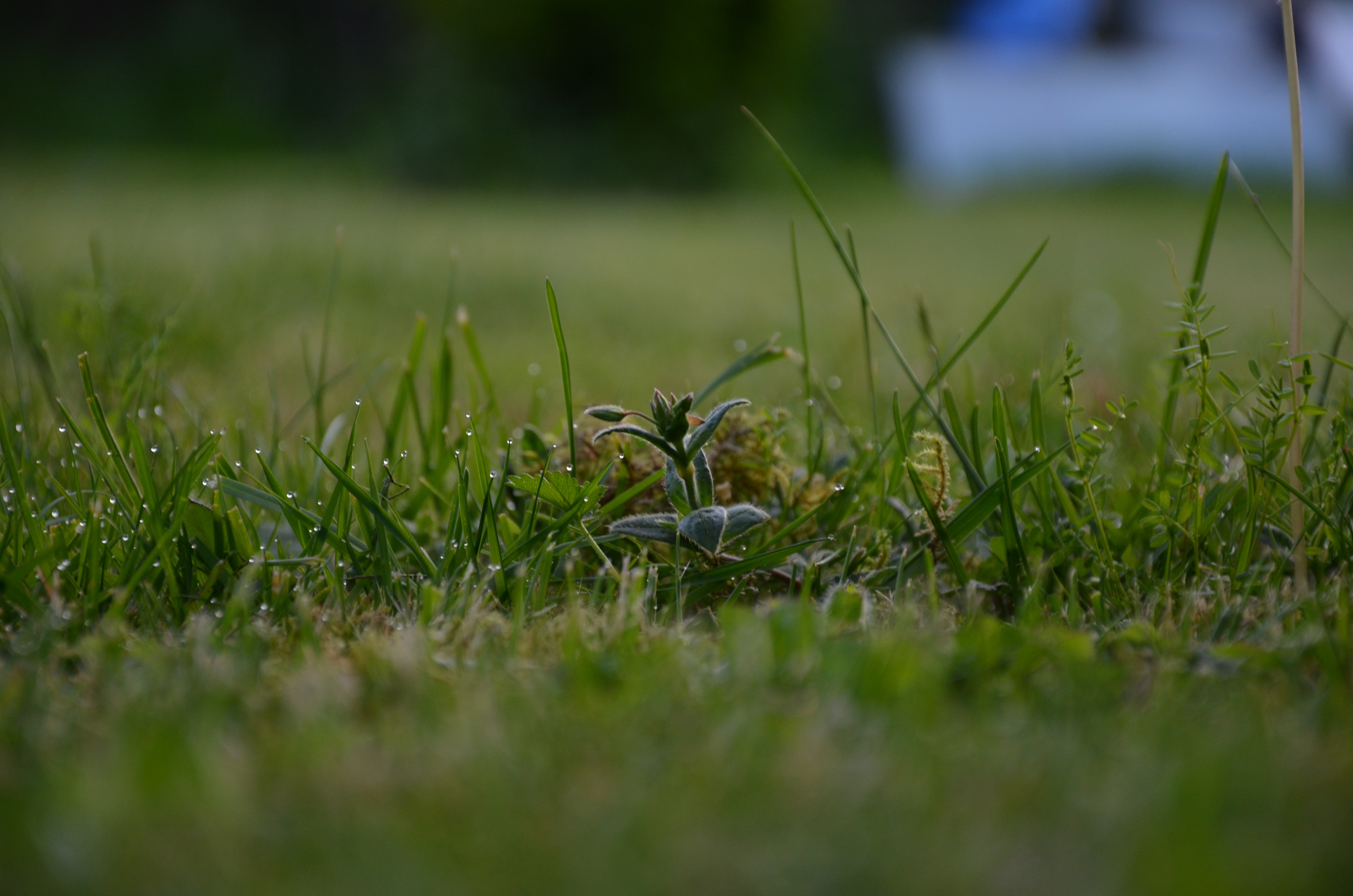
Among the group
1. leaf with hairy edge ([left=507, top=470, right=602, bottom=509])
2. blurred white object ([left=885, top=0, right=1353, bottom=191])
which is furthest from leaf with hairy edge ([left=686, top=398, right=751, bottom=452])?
blurred white object ([left=885, top=0, right=1353, bottom=191])

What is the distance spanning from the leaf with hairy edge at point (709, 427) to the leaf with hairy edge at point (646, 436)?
21 millimetres

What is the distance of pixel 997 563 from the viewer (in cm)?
115

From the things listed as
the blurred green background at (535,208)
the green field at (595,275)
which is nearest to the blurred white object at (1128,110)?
the blurred green background at (535,208)

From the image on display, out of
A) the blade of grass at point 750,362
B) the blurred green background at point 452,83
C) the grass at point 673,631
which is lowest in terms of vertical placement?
the grass at point 673,631

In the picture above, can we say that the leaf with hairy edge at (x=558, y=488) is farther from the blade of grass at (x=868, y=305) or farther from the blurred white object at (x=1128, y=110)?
the blurred white object at (x=1128, y=110)

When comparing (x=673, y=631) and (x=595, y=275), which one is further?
(x=595, y=275)

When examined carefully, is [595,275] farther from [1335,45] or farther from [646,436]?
[1335,45]

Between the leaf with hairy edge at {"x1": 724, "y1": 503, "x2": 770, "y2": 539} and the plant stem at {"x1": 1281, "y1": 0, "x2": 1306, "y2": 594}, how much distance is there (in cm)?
55

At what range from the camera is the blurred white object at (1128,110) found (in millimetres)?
10000

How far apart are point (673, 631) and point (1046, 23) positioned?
1142 centimetres

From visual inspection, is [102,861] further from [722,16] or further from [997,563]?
[722,16]

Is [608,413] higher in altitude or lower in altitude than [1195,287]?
lower

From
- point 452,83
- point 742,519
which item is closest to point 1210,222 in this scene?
point 742,519

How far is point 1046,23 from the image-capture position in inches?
416
